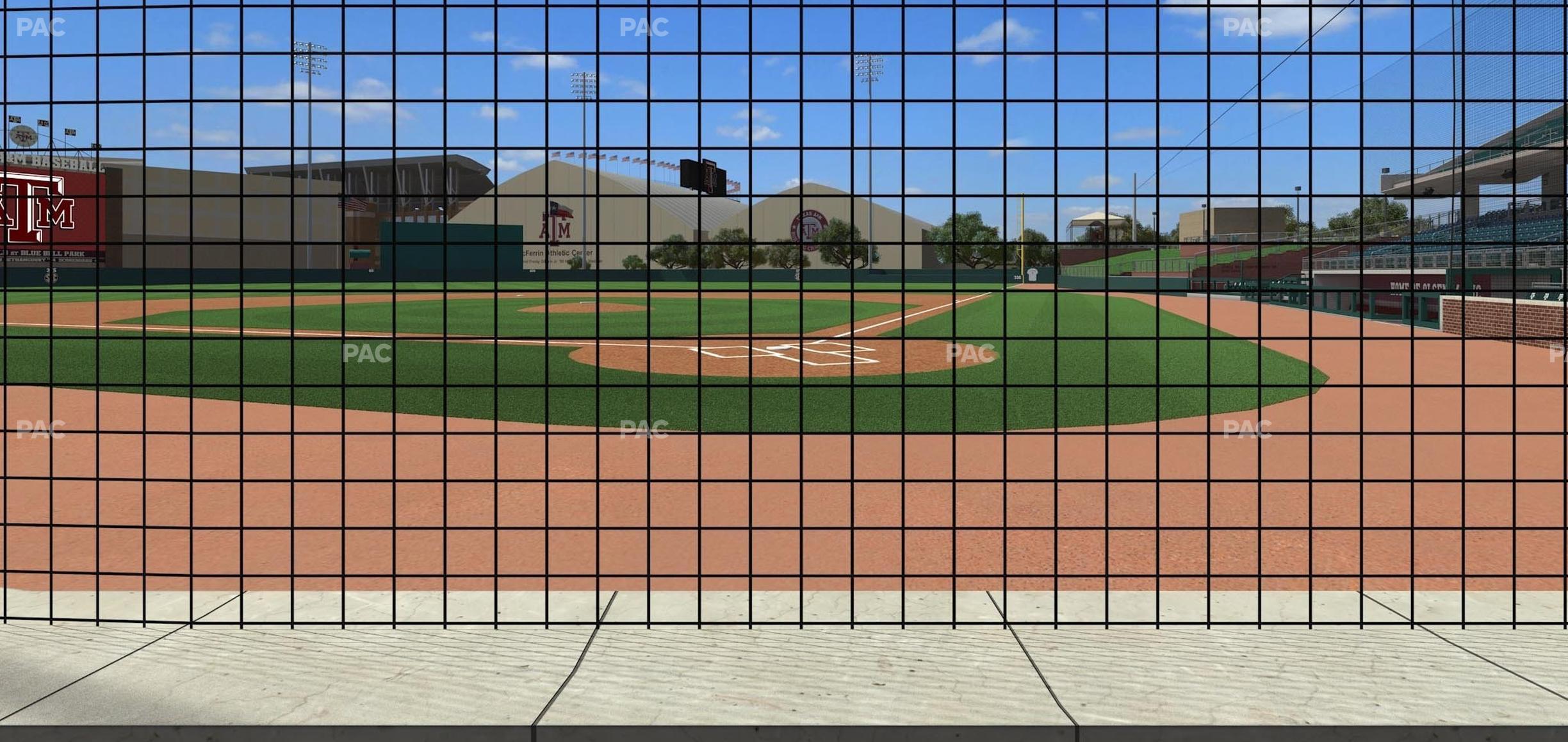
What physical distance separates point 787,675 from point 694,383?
11.3 metres

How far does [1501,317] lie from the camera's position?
29672mm

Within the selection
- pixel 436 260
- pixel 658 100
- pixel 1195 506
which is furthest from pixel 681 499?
pixel 436 260

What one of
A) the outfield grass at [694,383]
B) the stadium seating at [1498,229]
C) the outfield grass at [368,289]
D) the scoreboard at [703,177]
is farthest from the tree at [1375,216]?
the scoreboard at [703,177]

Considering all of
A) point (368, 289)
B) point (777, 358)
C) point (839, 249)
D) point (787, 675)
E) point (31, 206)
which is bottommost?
point (787, 675)

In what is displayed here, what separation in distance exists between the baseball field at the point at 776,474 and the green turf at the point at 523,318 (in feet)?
46.4

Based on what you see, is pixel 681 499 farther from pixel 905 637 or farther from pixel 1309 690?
pixel 1309 690

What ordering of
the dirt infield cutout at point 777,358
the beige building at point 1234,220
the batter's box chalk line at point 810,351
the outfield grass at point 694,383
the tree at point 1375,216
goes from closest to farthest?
the outfield grass at point 694,383, the dirt infield cutout at point 777,358, the batter's box chalk line at point 810,351, the tree at point 1375,216, the beige building at point 1234,220

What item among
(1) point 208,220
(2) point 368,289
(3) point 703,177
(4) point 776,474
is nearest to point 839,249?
(1) point 208,220

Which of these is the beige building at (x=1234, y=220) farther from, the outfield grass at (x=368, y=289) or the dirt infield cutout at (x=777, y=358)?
the dirt infield cutout at (x=777, y=358)

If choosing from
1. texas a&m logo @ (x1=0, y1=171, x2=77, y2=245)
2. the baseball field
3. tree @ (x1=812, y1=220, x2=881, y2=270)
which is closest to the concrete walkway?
the baseball field

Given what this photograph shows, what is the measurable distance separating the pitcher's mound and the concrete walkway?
45.0 metres

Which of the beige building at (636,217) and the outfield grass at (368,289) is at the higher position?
the beige building at (636,217)

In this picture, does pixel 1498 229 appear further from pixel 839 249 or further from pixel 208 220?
pixel 208 220

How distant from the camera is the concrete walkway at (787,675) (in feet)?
15.8
